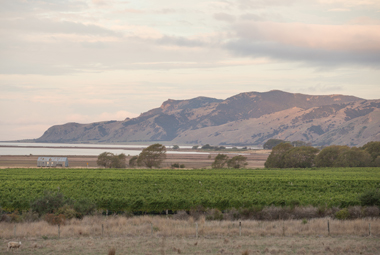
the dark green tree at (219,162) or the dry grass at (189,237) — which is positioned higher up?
the dark green tree at (219,162)

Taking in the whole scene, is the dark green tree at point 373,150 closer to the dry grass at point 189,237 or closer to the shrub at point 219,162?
the shrub at point 219,162

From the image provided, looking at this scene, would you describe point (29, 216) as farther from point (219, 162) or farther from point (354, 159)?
point (354, 159)

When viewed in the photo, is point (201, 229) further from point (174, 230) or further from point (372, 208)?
point (372, 208)

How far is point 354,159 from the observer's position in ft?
233

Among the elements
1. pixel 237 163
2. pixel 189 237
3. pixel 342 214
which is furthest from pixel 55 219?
pixel 237 163

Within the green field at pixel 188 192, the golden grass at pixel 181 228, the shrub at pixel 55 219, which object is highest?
the green field at pixel 188 192

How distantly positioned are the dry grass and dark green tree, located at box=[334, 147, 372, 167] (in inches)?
1947

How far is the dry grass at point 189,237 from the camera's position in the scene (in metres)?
16.8

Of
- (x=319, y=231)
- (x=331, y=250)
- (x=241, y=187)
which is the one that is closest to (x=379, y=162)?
(x=241, y=187)

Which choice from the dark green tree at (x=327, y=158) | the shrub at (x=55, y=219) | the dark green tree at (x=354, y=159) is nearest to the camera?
the shrub at (x=55, y=219)

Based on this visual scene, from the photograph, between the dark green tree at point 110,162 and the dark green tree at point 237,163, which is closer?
the dark green tree at point 237,163

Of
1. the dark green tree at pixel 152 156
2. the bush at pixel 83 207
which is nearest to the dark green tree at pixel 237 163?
the dark green tree at pixel 152 156

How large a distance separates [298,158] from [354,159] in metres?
9.96

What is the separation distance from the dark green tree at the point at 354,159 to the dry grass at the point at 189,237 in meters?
49.4
